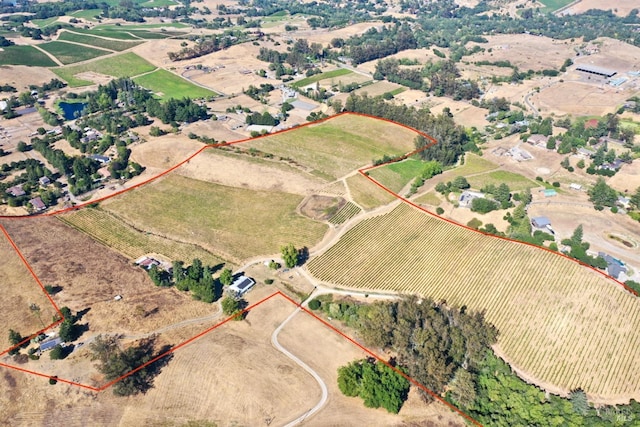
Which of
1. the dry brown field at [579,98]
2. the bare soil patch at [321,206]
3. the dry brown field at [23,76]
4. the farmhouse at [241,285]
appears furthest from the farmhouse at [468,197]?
the dry brown field at [23,76]

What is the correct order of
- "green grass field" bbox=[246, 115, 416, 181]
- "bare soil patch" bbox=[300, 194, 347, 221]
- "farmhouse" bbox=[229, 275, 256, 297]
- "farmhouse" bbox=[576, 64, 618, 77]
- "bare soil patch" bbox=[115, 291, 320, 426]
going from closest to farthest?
"bare soil patch" bbox=[115, 291, 320, 426] → "farmhouse" bbox=[229, 275, 256, 297] → "bare soil patch" bbox=[300, 194, 347, 221] → "green grass field" bbox=[246, 115, 416, 181] → "farmhouse" bbox=[576, 64, 618, 77]

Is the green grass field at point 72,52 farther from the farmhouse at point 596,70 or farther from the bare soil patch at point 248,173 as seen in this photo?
the farmhouse at point 596,70

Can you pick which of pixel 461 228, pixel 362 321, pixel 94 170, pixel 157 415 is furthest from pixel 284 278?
pixel 94 170

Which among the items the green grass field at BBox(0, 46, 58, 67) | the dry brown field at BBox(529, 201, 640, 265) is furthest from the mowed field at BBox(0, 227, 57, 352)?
the green grass field at BBox(0, 46, 58, 67)

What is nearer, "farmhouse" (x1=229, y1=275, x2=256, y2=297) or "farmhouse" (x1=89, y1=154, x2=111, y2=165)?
"farmhouse" (x1=229, y1=275, x2=256, y2=297)

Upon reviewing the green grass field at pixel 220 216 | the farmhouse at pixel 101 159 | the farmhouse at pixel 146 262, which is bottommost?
Result: the farmhouse at pixel 101 159

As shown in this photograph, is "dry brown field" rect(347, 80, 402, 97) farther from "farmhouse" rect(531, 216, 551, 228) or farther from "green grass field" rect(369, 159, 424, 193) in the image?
"farmhouse" rect(531, 216, 551, 228)
